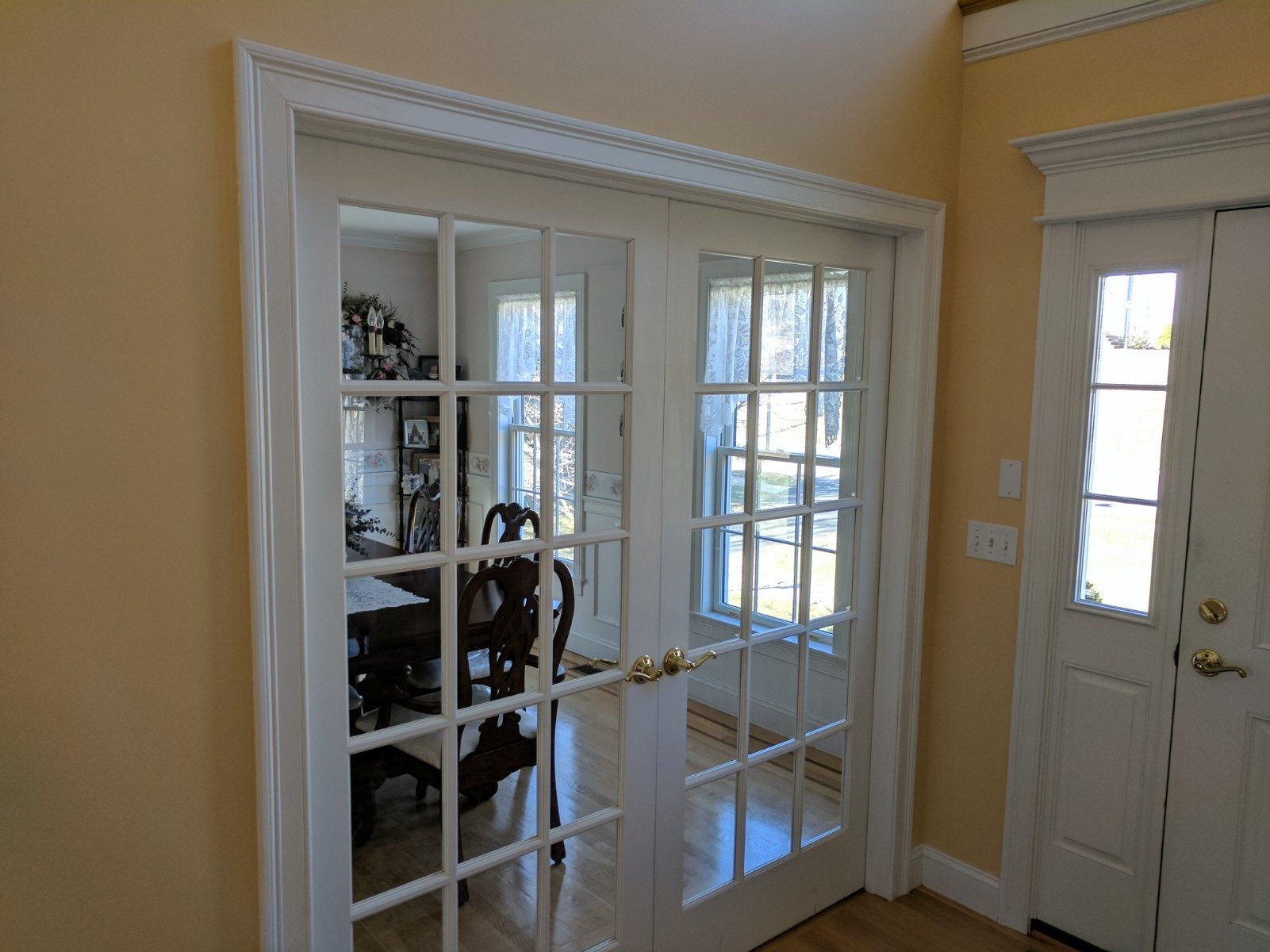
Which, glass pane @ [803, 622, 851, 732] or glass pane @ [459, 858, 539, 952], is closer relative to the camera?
glass pane @ [459, 858, 539, 952]

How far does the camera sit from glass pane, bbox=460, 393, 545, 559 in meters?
1.73

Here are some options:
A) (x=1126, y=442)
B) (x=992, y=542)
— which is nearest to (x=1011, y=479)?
(x=992, y=542)

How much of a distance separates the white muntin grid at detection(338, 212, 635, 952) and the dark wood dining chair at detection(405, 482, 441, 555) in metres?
0.02

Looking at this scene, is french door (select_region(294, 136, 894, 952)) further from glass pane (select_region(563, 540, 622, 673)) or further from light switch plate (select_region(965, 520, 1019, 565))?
light switch plate (select_region(965, 520, 1019, 565))

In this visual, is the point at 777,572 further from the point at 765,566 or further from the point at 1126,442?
the point at 1126,442

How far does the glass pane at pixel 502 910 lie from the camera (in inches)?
73.2

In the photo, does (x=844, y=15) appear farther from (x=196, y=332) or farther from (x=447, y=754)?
(x=447, y=754)

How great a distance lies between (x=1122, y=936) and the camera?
2412 millimetres

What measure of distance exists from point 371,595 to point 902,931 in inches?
75.2

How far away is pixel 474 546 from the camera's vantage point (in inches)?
69.1

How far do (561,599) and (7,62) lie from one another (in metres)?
1.31

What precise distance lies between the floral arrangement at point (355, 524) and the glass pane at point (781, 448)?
1.05m

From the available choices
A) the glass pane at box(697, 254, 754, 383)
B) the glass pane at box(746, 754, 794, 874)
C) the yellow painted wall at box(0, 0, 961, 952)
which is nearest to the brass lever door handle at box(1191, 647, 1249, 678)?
the glass pane at box(746, 754, 794, 874)

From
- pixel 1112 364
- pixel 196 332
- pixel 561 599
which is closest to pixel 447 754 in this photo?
pixel 561 599
